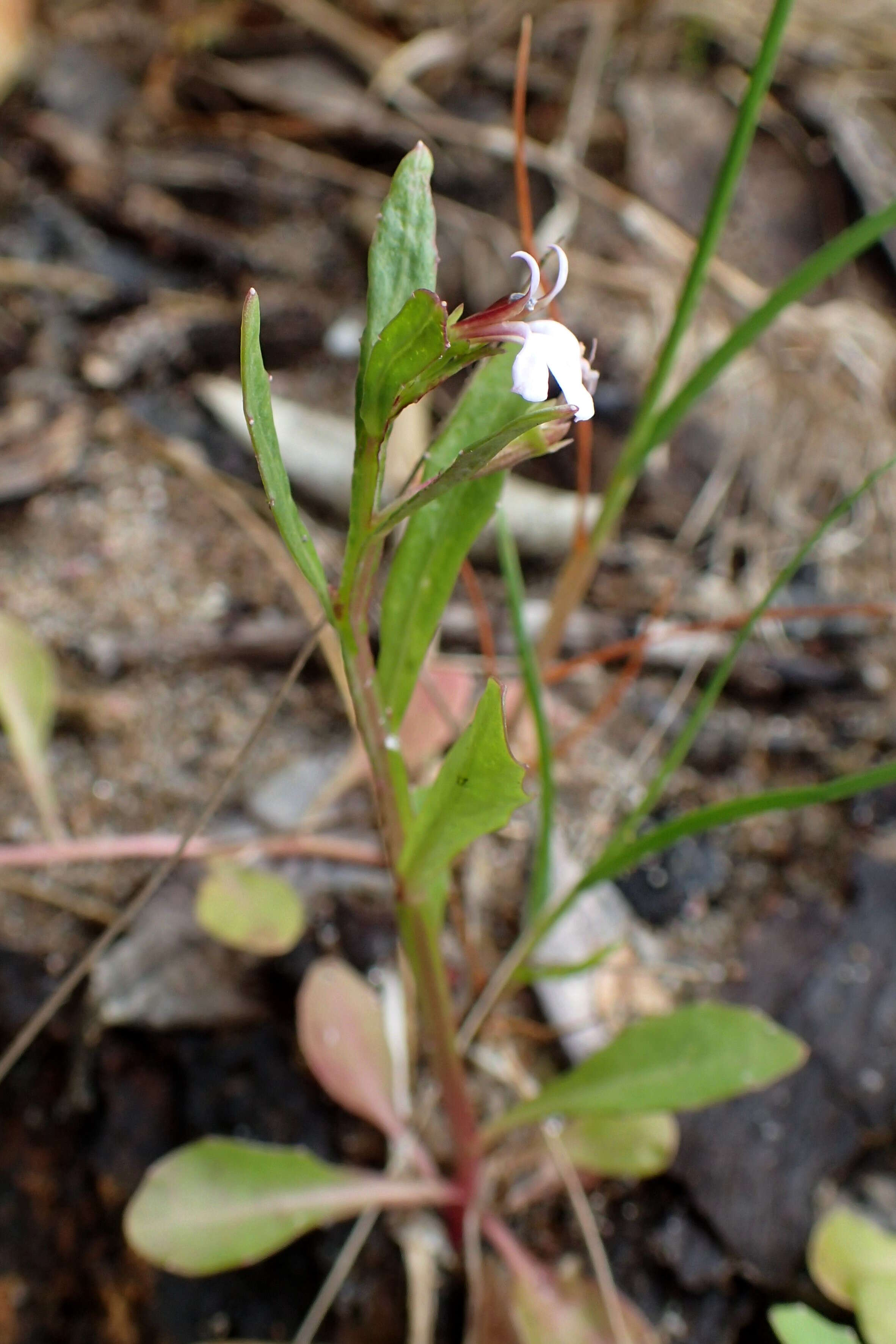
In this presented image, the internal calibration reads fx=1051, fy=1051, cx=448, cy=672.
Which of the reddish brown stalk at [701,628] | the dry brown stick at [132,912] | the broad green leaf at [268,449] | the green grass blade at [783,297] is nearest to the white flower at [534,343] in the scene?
the broad green leaf at [268,449]

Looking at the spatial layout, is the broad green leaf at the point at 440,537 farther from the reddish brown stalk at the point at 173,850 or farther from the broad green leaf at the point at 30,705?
the broad green leaf at the point at 30,705

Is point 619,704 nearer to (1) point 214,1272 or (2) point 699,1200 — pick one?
(2) point 699,1200

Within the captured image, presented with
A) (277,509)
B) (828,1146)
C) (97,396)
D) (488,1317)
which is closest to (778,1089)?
(828,1146)

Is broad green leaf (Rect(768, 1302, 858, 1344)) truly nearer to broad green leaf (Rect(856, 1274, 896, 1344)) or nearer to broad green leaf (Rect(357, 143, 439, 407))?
broad green leaf (Rect(856, 1274, 896, 1344))

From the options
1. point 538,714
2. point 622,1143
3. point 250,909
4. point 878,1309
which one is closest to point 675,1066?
point 622,1143

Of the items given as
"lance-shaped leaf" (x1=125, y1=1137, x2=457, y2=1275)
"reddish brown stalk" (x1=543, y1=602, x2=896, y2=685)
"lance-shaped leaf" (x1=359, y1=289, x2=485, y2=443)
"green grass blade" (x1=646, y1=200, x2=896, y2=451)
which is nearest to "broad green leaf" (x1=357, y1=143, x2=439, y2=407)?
"lance-shaped leaf" (x1=359, y1=289, x2=485, y2=443)

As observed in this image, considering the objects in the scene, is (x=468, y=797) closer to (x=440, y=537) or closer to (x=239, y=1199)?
(x=440, y=537)
